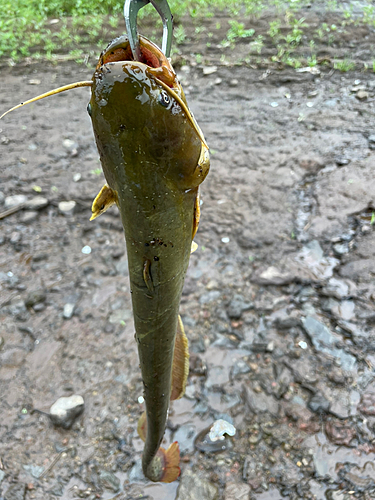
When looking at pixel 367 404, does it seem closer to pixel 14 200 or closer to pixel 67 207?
pixel 67 207

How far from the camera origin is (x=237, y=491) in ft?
7.11

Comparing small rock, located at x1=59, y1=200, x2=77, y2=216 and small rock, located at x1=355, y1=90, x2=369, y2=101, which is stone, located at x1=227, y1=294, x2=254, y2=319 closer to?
small rock, located at x1=59, y1=200, x2=77, y2=216

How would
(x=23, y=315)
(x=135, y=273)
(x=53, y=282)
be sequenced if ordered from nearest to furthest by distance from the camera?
(x=135, y=273)
(x=23, y=315)
(x=53, y=282)

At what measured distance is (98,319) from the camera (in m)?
2.94

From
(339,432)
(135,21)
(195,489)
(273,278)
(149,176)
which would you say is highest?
(135,21)

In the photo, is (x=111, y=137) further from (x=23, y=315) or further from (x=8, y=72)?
(x=8, y=72)

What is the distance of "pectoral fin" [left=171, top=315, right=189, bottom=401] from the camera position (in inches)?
60.9

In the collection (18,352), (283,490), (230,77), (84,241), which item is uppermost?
(230,77)

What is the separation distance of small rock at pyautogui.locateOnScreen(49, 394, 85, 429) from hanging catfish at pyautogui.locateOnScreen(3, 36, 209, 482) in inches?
56.9

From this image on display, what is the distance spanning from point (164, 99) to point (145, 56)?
0.14 metres

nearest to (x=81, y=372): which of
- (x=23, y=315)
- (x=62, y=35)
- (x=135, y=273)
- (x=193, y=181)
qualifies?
(x=23, y=315)

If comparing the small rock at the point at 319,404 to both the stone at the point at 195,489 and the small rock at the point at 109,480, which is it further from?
the small rock at the point at 109,480

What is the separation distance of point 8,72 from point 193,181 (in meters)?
5.91

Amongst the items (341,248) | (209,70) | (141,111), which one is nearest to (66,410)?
(141,111)
